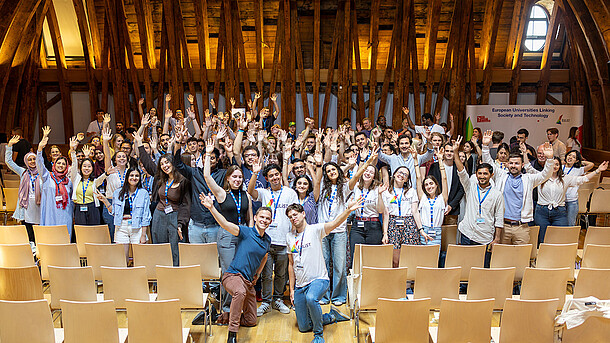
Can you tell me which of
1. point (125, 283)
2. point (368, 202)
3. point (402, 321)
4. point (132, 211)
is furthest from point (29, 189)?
point (402, 321)

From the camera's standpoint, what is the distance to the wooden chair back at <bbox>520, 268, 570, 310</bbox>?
14.0 ft

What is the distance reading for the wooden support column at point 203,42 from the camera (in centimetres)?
1191

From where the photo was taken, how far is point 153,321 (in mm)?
3572

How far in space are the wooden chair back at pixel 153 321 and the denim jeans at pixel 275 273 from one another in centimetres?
167

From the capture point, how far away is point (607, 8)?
9703 mm

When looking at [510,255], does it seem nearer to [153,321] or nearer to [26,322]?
[153,321]

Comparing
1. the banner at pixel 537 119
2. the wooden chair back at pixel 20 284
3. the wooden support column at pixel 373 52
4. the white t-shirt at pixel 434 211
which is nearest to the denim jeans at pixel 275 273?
the white t-shirt at pixel 434 211

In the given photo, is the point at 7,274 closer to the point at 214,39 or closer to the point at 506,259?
the point at 506,259

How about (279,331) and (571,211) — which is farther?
(571,211)

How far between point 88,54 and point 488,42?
9958 millimetres

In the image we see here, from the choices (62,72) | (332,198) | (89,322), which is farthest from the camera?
(62,72)

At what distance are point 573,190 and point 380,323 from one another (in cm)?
423

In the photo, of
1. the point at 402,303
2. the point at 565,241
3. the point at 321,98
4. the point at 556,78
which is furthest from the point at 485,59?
the point at 402,303

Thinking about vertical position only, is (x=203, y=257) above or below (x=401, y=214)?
below
